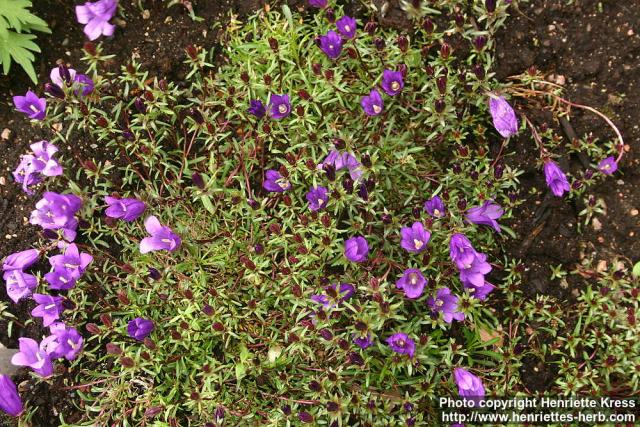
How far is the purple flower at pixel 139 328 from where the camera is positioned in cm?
325

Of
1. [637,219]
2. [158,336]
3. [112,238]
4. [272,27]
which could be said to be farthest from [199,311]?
[637,219]

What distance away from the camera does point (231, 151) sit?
3.81 m

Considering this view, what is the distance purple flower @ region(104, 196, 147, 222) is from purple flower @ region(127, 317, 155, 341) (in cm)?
57

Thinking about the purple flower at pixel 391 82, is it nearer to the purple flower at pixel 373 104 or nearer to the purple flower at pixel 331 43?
the purple flower at pixel 373 104

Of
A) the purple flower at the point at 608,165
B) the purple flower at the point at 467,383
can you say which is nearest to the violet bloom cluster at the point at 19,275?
the purple flower at the point at 467,383

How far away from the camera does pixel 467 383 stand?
3115 mm

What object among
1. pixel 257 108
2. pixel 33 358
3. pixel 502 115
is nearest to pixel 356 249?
pixel 257 108

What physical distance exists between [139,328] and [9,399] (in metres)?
0.80

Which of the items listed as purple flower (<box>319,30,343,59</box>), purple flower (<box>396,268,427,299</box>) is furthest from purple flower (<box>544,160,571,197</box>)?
purple flower (<box>319,30,343,59</box>)

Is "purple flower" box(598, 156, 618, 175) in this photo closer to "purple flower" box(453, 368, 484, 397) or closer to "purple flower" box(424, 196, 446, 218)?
"purple flower" box(424, 196, 446, 218)

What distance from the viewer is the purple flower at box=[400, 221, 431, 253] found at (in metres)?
3.19

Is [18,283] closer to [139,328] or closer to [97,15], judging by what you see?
[139,328]

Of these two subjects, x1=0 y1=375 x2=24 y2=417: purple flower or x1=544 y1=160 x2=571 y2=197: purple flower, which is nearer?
x1=0 y1=375 x2=24 y2=417: purple flower

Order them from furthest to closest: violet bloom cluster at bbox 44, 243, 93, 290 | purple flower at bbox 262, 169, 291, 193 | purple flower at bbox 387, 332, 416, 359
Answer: purple flower at bbox 262, 169, 291, 193 → violet bloom cluster at bbox 44, 243, 93, 290 → purple flower at bbox 387, 332, 416, 359
